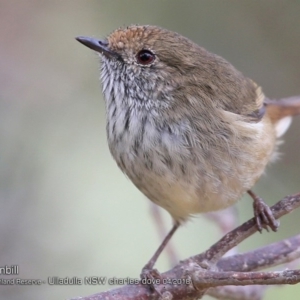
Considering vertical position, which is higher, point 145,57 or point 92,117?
point 92,117

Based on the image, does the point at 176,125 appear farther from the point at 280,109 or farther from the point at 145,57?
the point at 280,109

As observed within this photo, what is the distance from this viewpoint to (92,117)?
19.4ft

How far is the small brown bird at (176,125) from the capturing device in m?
3.31

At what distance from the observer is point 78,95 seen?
5574 millimetres

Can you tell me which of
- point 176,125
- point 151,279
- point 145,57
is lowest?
point 151,279

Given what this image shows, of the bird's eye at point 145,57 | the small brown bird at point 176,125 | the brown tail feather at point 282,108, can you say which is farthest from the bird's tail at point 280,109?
the bird's eye at point 145,57

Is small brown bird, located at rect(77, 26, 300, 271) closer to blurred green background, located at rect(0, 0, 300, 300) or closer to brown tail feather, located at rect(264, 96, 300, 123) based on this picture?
brown tail feather, located at rect(264, 96, 300, 123)

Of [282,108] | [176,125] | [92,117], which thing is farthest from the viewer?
[92,117]

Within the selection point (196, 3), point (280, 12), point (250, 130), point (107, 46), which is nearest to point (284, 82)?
point (280, 12)

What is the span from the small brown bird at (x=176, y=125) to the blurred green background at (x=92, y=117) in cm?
117

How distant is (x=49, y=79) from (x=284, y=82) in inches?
91.0

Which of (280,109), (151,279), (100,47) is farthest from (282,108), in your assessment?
(151,279)

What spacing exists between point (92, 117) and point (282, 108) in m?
2.14

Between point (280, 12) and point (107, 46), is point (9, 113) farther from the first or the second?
point (280, 12)
